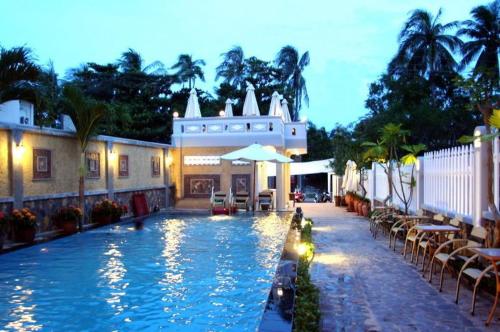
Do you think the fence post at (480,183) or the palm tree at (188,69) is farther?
the palm tree at (188,69)

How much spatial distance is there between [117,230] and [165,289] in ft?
26.1

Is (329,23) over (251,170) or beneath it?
over

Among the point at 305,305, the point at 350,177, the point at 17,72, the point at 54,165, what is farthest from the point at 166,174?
the point at 305,305

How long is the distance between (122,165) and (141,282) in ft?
37.1

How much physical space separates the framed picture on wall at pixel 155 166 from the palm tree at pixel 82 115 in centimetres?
649

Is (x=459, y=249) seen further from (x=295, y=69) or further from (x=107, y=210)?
(x=295, y=69)

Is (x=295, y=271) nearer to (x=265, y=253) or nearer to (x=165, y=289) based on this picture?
(x=165, y=289)

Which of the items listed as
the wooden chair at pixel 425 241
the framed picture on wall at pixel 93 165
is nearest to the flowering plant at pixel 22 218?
the framed picture on wall at pixel 93 165

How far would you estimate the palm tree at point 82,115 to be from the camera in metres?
14.8

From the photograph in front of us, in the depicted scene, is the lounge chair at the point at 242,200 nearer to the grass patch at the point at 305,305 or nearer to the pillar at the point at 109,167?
the pillar at the point at 109,167

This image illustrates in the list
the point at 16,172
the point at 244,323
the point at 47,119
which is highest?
the point at 47,119

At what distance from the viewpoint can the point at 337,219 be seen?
19797 mm

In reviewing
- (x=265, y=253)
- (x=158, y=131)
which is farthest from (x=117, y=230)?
(x=158, y=131)

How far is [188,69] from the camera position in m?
44.0
